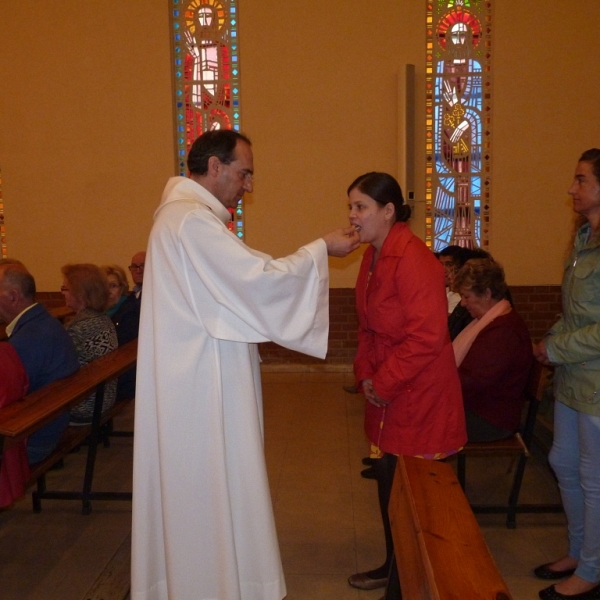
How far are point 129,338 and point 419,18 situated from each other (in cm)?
386

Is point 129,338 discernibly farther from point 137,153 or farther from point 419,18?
point 419,18

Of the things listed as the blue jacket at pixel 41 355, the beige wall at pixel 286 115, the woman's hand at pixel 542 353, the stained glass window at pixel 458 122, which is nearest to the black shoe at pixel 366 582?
the woman's hand at pixel 542 353

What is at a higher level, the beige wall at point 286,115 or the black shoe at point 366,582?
the beige wall at point 286,115

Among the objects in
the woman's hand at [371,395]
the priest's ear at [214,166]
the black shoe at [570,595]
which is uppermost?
the priest's ear at [214,166]

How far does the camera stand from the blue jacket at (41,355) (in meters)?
3.03

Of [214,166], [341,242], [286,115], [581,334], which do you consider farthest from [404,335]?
[286,115]

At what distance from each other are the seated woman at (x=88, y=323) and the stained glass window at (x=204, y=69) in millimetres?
2492

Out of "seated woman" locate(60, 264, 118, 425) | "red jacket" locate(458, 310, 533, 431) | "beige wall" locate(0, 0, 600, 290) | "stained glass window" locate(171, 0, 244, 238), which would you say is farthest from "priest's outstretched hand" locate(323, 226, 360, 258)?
"stained glass window" locate(171, 0, 244, 238)

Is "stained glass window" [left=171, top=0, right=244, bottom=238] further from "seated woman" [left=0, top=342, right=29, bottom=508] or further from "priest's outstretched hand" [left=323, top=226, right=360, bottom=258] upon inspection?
"priest's outstretched hand" [left=323, top=226, right=360, bottom=258]

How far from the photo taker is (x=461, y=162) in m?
6.14

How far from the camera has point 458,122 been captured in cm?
612

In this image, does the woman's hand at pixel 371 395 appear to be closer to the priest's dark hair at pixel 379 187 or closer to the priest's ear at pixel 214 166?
the priest's dark hair at pixel 379 187

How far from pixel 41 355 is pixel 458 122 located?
4.50 m

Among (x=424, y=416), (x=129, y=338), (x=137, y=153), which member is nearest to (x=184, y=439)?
(x=424, y=416)
